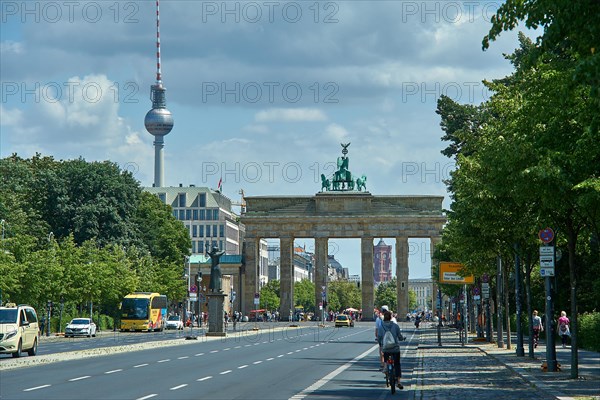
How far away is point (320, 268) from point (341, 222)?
6444 mm

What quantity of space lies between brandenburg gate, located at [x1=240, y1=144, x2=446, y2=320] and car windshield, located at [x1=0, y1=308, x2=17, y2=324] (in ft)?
345

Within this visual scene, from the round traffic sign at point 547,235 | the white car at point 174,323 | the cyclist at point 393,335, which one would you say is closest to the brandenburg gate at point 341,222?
the white car at point 174,323

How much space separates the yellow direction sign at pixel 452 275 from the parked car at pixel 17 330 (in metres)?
23.0

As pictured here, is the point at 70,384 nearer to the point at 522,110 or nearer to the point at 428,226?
the point at 522,110

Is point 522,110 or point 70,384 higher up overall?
point 522,110

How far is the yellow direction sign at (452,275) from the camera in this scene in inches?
2329

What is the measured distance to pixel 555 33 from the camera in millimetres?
13602

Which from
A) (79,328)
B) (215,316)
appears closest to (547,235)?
(215,316)

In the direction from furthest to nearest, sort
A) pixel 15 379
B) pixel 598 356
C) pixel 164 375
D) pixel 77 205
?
pixel 77 205 → pixel 598 356 → pixel 164 375 → pixel 15 379

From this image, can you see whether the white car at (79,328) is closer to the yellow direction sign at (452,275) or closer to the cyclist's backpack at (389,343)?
the yellow direction sign at (452,275)

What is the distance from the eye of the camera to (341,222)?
486ft

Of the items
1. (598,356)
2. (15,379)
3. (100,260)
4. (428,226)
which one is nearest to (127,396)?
(15,379)

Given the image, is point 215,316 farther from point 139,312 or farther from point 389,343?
point 389,343

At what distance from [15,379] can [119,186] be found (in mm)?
78518
